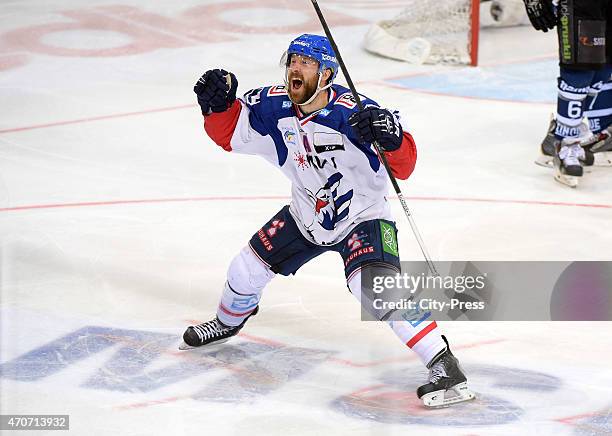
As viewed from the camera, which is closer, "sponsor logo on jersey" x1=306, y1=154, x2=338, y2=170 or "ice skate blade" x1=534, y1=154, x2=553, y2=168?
"sponsor logo on jersey" x1=306, y1=154, x2=338, y2=170

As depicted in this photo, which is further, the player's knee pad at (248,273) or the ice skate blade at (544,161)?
the ice skate blade at (544,161)

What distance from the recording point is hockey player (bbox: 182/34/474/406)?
3.07 meters

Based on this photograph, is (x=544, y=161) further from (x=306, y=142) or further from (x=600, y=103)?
(x=306, y=142)

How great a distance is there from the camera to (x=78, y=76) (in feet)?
22.6

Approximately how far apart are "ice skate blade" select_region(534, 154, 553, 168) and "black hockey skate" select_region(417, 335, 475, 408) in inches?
103

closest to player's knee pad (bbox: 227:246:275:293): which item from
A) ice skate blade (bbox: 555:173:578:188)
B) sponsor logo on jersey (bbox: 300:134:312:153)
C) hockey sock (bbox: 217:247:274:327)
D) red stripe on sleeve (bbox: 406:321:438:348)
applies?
hockey sock (bbox: 217:247:274:327)

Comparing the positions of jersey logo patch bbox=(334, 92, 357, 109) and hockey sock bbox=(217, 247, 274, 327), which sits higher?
jersey logo patch bbox=(334, 92, 357, 109)

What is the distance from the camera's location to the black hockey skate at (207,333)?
3.45m

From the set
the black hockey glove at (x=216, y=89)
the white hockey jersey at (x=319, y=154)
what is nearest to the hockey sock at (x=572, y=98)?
the white hockey jersey at (x=319, y=154)

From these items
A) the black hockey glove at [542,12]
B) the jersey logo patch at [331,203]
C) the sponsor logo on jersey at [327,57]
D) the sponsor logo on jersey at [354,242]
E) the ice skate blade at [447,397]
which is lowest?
the ice skate blade at [447,397]

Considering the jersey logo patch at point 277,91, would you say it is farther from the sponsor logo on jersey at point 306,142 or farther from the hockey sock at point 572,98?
the hockey sock at point 572,98

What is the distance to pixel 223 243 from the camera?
14.4 ft

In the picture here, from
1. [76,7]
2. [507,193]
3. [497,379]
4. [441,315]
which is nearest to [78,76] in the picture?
[76,7]

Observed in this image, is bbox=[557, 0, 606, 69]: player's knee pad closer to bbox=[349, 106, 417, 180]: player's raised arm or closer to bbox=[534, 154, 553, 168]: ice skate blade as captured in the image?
bbox=[534, 154, 553, 168]: ice skate blade
